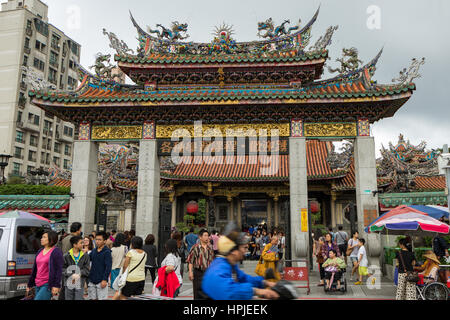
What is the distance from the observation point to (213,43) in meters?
16.9

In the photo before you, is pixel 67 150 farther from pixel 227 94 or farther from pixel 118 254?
pixel 118 254

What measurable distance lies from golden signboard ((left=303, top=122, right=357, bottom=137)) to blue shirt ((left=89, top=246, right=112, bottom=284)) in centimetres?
1030

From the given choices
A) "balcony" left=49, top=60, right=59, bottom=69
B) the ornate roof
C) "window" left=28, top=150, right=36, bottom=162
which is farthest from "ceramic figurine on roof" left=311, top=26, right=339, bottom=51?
"balcony" left=49, top=60, right=59, bottom=69

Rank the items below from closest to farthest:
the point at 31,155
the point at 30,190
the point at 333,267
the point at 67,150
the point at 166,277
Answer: the point at 166,277 < the point at 333,267 < the point at 30,190 < the point at 31,155 < the point at 67,150

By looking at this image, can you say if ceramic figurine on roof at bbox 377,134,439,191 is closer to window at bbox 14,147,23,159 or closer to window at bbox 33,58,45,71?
window at bbox 14,147,23,159

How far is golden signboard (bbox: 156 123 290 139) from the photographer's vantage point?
49.6 ft

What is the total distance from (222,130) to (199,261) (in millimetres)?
8626

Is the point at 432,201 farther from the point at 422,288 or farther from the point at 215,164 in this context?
the point at 215,164

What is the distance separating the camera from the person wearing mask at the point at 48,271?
19.6 feet

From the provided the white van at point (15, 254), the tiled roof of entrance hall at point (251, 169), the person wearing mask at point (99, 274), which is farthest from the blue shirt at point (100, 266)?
the tiled roof of entrance hall at point (251, 169)

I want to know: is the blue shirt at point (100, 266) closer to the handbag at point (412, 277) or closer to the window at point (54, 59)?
the handbag at point (412, 277)

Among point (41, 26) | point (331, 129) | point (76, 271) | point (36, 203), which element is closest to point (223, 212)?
point (331, 129)

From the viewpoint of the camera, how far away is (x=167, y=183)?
25000 millimetres
